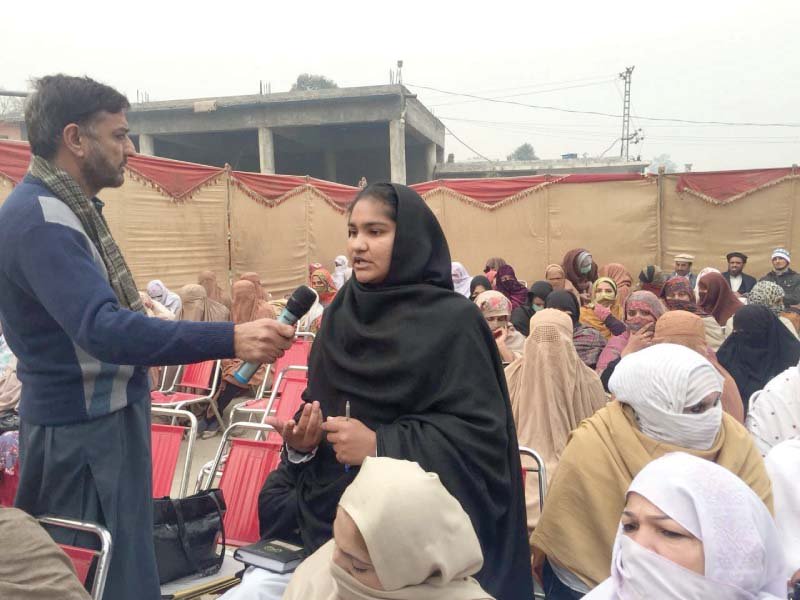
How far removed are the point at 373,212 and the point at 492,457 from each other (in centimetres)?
83

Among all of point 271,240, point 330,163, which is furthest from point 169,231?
point 330,163

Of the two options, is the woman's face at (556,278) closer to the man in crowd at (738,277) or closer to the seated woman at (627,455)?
A: the man in crowd at (738,277)

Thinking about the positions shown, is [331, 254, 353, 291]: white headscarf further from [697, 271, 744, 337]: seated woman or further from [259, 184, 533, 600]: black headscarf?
[259, 184, 533, 600]: black headscarf

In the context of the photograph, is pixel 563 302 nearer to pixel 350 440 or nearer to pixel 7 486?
pixel 350 440

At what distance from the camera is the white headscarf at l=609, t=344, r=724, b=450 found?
86.8 inches

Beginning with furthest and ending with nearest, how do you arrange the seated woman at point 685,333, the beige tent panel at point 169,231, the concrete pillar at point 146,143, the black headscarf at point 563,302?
the concrete pillar at point 146,143
the beige tent panel at point 169,231
the black headscarf at point 563,302
the seated woman at point 685,333

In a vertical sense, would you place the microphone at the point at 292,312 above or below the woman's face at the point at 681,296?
above

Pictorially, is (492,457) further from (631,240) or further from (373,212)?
(631,240)

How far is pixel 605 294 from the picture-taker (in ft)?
21.3

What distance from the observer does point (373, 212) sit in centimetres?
196

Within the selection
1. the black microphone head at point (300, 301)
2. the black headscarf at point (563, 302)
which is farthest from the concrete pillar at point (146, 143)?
the black microphone head at point (300, 301)

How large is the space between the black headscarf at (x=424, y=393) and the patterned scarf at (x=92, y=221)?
621mm

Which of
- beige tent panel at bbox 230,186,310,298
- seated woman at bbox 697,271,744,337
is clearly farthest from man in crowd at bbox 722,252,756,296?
beige tent panel at bbox 230,186,310,298

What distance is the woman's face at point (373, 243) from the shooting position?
195 centimetres
